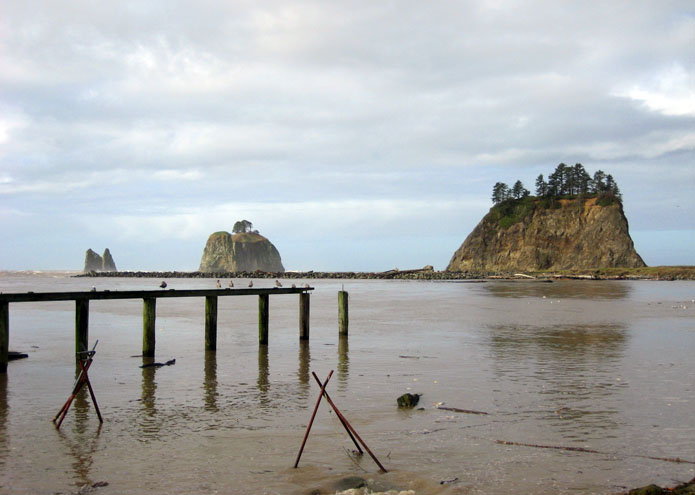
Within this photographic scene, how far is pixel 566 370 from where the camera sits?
51.8 feet

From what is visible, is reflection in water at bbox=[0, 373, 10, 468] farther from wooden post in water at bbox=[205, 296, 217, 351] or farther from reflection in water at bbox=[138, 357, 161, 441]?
wooden post in water at bbox=[205, 296, 217, 351]

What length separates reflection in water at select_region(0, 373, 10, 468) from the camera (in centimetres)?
872

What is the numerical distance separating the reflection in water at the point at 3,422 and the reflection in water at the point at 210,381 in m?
3.55

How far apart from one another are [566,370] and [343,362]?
6298 mm

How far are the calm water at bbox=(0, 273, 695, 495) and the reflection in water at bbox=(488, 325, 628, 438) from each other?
7cm

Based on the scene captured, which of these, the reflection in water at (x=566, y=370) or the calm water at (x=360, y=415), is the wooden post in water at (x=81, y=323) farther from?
the reflection in water at (x=566, y=370)

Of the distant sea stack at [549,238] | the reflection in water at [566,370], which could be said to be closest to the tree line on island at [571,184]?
the distant sea stack at [549,238]

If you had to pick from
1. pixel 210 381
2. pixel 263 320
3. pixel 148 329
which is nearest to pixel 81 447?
pixel 210 381

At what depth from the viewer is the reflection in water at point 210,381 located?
12203 millimetres

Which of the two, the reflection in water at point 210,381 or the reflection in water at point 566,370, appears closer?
the reflection in water at point 566,370

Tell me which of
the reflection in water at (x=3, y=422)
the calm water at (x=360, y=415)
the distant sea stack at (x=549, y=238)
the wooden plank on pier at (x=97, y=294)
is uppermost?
the distant sea stack at (x=549, y=238)

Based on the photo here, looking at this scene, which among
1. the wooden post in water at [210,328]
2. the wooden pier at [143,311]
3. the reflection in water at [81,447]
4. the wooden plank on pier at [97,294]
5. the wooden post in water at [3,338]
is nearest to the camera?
the reflection in water at [81,447]

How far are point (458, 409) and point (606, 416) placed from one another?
8.92 feet

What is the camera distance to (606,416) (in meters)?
10.9
